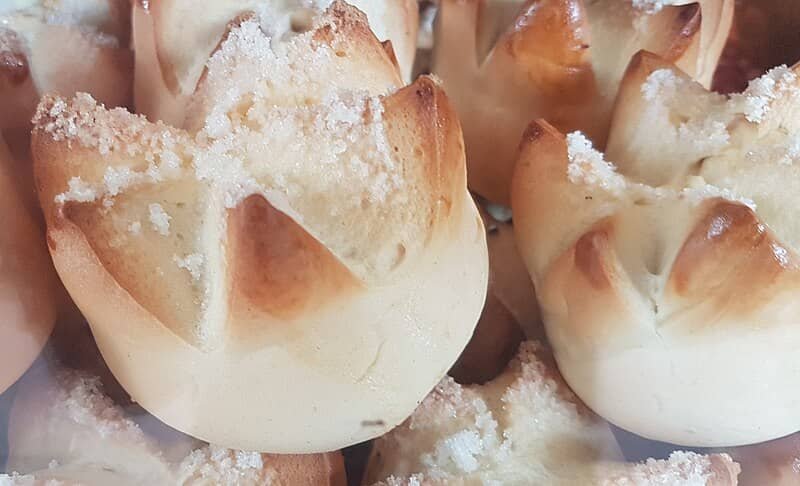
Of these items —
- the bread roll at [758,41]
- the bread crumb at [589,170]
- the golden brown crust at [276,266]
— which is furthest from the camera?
the bread roll at [758,41]

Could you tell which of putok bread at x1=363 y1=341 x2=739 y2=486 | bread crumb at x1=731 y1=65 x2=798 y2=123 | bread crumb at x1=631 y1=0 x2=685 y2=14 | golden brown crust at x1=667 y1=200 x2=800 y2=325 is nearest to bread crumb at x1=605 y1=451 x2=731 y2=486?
putok bread at x1=363 y1=341 x2=739 y2=486

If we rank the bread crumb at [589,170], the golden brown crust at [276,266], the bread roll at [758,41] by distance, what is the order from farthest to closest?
the bread roll at [758,41]
the bread crumb at [589,170]
the golden brown crust at [276,266]

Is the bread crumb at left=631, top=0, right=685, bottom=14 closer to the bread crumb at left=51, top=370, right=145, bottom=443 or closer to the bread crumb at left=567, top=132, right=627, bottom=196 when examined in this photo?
the bread crumb at left=567, top=132, right=627, bottom=196

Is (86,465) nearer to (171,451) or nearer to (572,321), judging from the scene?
(171,451)

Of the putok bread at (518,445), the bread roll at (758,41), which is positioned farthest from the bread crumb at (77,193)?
the bread roll at (758,41)

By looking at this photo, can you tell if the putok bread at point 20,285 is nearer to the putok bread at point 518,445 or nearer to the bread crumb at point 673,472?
the putok bread at point 518,445

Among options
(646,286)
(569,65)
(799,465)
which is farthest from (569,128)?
(799,465)

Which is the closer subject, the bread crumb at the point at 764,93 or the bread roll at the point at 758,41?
the bread crumb at the point at 764,93

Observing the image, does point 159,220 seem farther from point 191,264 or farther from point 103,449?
point 103,449

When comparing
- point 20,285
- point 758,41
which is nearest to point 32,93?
point 20,285
